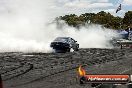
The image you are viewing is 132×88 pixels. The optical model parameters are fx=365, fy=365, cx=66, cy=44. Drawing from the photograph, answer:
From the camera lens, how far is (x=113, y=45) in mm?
46469

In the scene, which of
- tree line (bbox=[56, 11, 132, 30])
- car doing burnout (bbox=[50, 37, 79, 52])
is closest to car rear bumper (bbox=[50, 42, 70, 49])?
car doing burnout (bbox=[50, 37, 79, 52])

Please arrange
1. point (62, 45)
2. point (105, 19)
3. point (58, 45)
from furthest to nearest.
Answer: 1. point (105, 19)
2. point (62, 45)
3. point (58, 45)

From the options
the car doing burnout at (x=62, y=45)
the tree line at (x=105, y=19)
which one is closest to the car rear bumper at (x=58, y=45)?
the car doing burnout at (x=62, y=45)

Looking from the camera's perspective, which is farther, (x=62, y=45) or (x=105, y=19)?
(x=105, y=19)

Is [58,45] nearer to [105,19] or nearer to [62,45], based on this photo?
[62,45]

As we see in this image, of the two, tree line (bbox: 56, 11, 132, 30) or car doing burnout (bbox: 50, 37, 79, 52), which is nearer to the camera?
car doing burnout (bbox: 50, 37, 79, 52)

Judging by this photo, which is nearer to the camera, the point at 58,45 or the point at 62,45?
the point at 58,45

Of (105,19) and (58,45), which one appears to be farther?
(105,19)

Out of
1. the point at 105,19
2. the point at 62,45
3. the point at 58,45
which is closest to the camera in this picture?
the point at 58,45

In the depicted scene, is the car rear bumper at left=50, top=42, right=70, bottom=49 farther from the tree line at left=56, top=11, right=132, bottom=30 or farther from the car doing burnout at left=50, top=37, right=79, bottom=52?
the tree line at left=56, top=11, right=132, bottom=30

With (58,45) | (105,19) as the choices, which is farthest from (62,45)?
(105,19)

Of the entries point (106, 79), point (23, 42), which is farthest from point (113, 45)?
point (106, 79)

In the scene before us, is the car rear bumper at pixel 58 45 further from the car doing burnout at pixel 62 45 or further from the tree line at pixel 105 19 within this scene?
the tree line at pixel 105 19

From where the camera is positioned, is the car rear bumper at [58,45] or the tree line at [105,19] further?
the tree line at [105,19]
